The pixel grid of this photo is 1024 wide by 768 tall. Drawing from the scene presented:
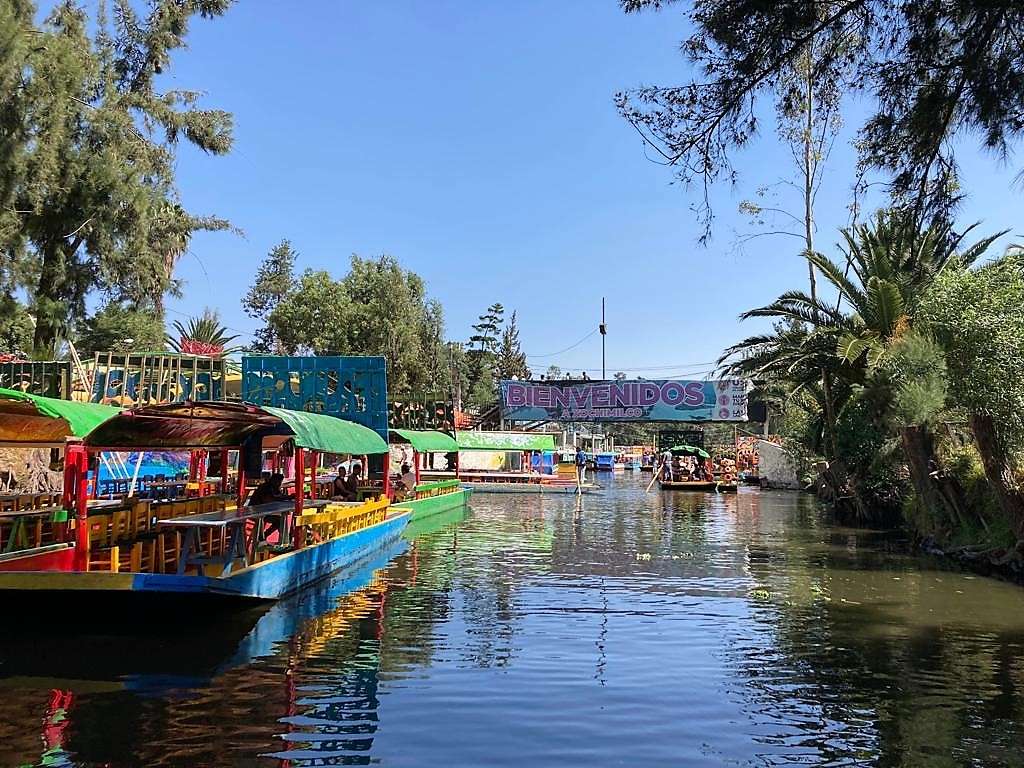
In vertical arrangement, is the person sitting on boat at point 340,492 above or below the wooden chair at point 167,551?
above

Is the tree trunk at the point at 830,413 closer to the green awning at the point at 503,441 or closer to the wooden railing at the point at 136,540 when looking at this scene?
the green awning at the point at 503,441

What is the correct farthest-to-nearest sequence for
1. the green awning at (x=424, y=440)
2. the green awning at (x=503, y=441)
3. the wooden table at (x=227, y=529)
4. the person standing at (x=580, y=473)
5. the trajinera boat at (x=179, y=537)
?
the person standing at (x=580, y=473) → the green awning at (x=503, y=441) → the green awning at (x=424, y=440) → the wooden table at (x=227, y=529) → the trajinera boat at (x=179, y=537)

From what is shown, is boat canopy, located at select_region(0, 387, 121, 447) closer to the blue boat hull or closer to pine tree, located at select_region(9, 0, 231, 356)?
the blue boat hull

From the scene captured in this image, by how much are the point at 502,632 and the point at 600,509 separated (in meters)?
22.2

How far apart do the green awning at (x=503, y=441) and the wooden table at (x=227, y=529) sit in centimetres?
2622

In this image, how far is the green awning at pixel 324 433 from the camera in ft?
39.9

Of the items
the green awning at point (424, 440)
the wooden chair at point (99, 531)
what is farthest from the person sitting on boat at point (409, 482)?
the wooden chair at point (99, 531)

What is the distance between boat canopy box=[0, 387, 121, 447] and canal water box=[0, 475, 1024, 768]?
2.70 m

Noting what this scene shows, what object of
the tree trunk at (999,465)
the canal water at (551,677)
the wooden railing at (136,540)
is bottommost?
the canal water at (551,677)

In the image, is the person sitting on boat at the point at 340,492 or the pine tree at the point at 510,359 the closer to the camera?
the person sitting on boat at the point at 340,492

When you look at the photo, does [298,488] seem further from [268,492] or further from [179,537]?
[179,537]

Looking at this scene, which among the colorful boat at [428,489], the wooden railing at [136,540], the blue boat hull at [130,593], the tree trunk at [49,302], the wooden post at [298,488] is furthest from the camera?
the colorful boat at [428,489]

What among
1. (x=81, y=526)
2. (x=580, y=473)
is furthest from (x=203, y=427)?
(x=580, y=473)

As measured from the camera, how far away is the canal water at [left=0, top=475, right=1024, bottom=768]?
23.2 feet
